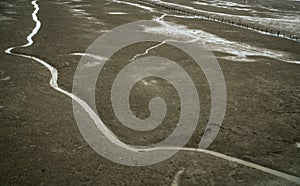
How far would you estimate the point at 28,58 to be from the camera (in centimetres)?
841

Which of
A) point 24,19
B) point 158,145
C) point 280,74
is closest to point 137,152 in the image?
point 158,145

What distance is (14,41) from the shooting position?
10.1m

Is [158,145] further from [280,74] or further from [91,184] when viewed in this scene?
[280,74]

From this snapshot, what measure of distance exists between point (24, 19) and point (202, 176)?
13.1 meters

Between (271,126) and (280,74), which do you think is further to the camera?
(280,74)

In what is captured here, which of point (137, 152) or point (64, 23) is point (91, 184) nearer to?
point (137, 152)

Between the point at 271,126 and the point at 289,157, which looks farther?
the point at 271,126

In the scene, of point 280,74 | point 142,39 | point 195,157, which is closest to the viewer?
point 195,157

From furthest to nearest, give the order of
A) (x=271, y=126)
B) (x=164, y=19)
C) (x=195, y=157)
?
(x=164, y=19) → (x=271, y=126) → (x=195, y=157)

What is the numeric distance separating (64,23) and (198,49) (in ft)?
22.1

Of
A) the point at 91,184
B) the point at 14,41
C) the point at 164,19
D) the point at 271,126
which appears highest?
the point at 164,19

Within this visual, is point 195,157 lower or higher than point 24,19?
lower

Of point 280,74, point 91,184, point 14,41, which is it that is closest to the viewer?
point 91,184

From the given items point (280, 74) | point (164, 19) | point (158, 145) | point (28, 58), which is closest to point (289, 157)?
point (158, 145)
